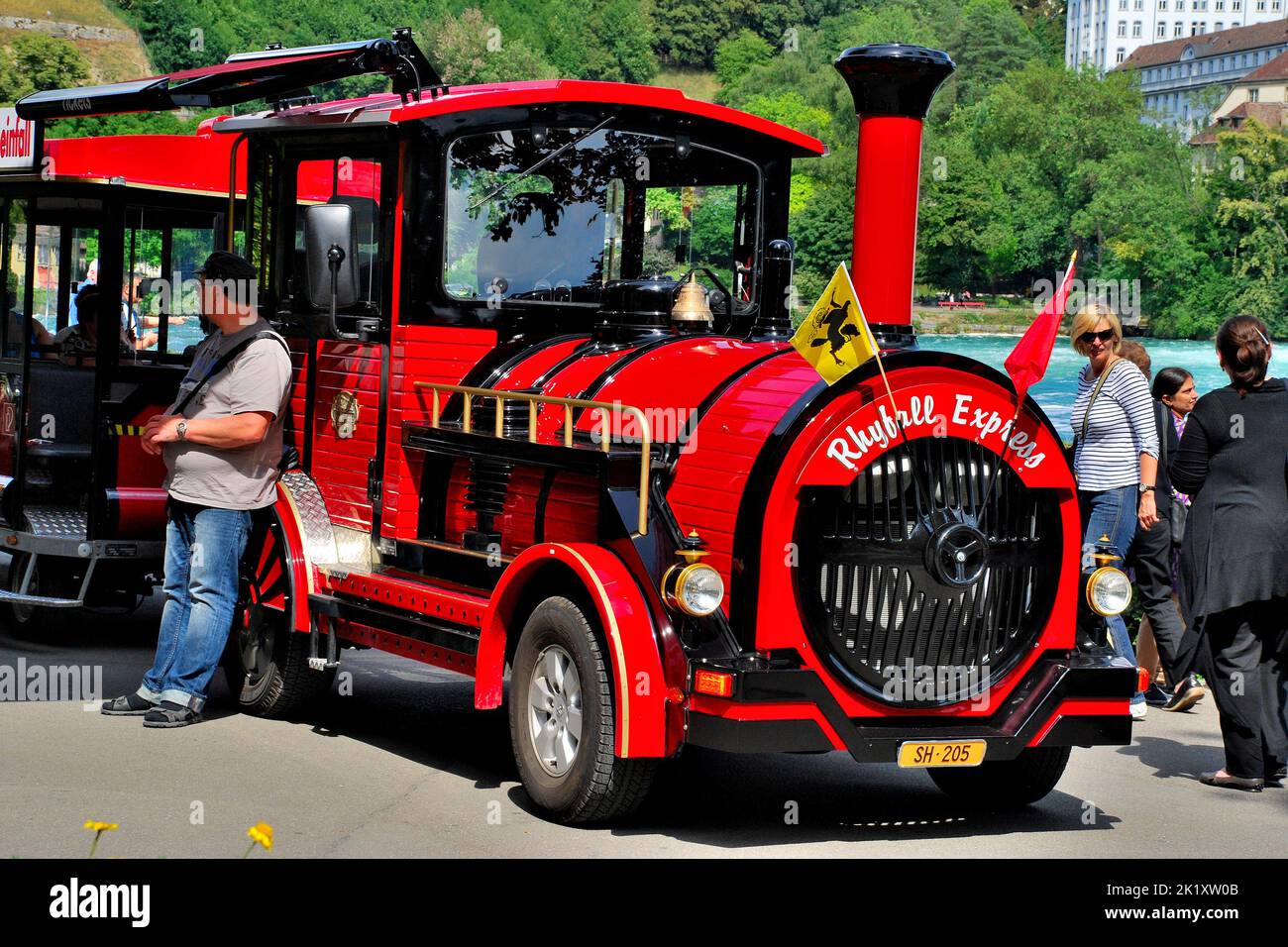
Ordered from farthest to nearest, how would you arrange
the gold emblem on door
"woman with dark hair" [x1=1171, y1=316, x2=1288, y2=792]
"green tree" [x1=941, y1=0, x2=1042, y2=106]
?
"green tree" [x1=941, y1=0, x2=1042, y2=106] → the gold emblem on door → "woman with dark hair" [x1=1171, y1=316, x2=1288, y2=792]

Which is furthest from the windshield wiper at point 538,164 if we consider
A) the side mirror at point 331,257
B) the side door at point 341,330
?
the side mirror at point 331,257

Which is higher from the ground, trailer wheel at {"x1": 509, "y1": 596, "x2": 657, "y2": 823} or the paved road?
trailer wheel at {"x1": 509, "y1": 596, "x2": 657, "y2": 823}

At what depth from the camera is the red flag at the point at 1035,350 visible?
6.30 meters

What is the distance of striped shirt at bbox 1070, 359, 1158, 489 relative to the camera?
8.70 meters

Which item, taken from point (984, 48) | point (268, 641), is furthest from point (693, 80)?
point (268, 641)

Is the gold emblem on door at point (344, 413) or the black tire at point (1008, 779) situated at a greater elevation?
the gold emblem on door at point (344, 413)

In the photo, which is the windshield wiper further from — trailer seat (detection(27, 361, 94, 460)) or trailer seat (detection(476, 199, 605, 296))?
trailer seat (detection(27, 361, 94, 460))

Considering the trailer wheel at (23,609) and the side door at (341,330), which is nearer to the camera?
the side door at (341,330)

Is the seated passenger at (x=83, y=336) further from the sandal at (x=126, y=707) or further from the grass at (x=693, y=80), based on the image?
the grass at (x=693, y=80)

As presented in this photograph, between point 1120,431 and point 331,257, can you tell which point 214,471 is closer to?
point 331,257

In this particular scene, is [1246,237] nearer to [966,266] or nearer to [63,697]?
[966,266]

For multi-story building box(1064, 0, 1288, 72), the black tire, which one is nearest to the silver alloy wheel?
the black tire

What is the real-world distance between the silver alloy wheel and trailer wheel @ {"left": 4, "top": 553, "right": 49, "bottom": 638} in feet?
16.0

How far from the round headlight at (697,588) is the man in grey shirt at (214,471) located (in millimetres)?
2757
